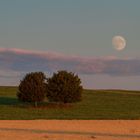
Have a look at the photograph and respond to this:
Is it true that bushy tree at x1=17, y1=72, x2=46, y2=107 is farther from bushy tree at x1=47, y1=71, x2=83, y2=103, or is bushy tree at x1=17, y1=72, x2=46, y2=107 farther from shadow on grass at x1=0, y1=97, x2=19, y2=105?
shadow on grass at x1=0, y1=97, x2=19, y2=105

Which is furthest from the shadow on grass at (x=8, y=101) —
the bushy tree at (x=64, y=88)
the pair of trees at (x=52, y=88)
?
the bushy tree at (x=64, y=88)

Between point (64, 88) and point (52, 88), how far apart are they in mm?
1230

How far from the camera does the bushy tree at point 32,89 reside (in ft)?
157

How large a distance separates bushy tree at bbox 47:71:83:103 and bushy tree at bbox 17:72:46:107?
0.69 metres

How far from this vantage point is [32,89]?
48.1 m

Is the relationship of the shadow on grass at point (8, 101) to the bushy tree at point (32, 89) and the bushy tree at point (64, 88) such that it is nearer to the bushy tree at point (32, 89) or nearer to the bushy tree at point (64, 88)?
the bushy tree at point (32, 89)

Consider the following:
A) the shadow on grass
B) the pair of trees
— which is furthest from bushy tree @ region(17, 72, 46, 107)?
the shadow on grass

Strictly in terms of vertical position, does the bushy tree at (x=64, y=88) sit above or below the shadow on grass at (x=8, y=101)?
above

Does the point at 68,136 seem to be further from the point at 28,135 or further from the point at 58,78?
the point at 58,78

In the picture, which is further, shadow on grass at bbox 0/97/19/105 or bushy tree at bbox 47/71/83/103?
shadow on grass at bbox 0/97/19/105

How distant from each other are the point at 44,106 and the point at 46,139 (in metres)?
28.1

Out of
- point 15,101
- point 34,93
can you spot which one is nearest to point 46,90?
point 34,93

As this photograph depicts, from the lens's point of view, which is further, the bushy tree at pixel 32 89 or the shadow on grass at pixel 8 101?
the shadow on grass at pixel 8 101

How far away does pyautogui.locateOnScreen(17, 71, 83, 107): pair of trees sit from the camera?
4797cm
